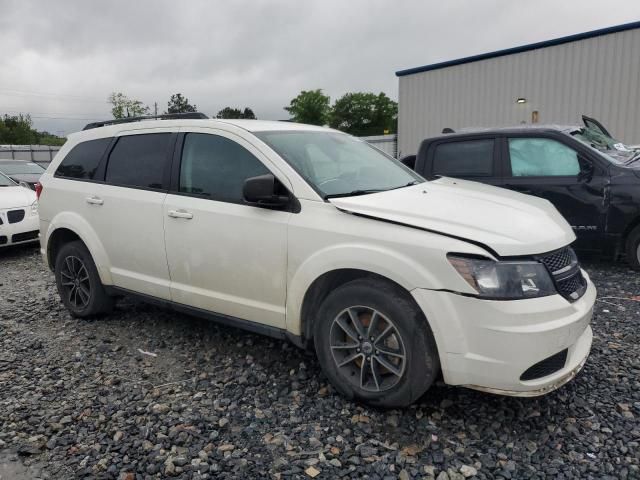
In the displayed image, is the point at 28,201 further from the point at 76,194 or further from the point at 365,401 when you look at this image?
the point at 365,401

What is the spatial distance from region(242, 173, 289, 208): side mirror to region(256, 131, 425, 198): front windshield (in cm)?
23

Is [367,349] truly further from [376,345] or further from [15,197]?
[15,197]

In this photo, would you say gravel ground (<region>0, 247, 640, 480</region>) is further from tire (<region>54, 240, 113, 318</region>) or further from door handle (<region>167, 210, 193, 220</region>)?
door handle (<region>167, 210, 193, 220</region>)

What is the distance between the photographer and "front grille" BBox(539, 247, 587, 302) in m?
2.58

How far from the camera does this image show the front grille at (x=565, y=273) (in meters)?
2.58

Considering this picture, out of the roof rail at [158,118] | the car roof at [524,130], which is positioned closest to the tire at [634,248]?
the car roof at [524,130]

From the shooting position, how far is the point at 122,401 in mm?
3070

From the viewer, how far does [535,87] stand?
15.3m

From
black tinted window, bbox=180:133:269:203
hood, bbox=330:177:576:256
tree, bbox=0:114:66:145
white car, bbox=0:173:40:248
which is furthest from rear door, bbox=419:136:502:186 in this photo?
tree, bbox=0:114:66:145

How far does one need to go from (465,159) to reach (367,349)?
13.6 ft

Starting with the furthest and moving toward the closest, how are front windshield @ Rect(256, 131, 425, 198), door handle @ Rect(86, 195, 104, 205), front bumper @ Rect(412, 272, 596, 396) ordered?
door handle @ Rect(86, 195, 104, 205) → front windshield @ Rect(256, 131, 425, 198) → front bumper @ Rect(412, 272, 596, 396)

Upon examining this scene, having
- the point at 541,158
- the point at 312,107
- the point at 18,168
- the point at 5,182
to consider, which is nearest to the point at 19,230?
the point at 5,182

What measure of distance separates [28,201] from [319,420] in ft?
23.4

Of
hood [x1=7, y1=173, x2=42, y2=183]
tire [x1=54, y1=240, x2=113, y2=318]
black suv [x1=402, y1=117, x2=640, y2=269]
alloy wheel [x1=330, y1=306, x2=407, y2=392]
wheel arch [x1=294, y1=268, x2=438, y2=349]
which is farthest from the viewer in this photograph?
hood [x1=7, y1=173, x2=42, y2=183]
